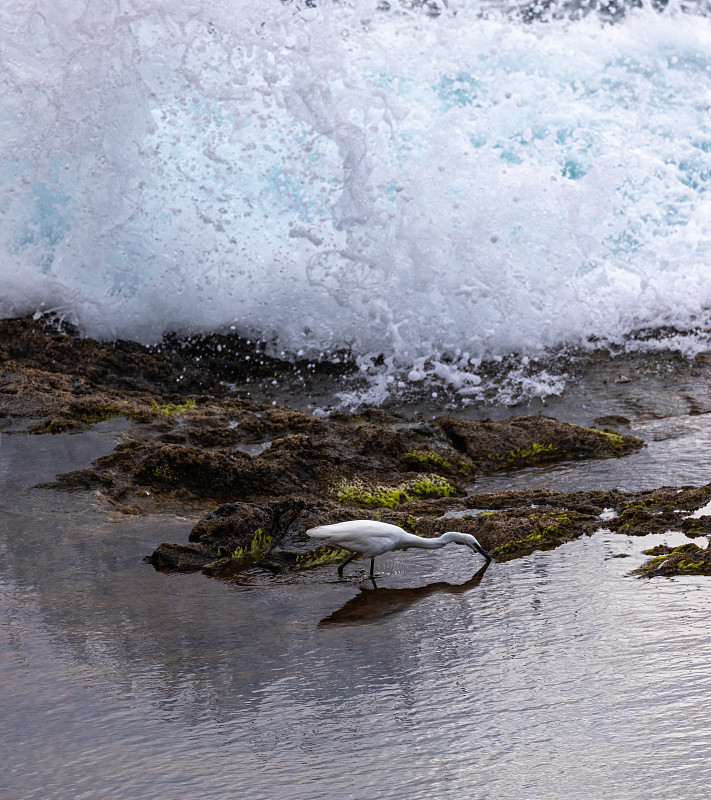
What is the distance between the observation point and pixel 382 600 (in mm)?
3461

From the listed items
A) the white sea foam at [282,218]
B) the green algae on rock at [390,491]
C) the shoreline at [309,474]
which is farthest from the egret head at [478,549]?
the white sea foam at [282,218]

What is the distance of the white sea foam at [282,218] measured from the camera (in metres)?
8.12

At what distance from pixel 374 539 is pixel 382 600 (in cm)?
24

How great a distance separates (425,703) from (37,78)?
26.9 ft

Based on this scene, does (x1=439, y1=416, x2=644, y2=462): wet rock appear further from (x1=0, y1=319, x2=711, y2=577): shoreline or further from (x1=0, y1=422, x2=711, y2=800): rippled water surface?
(x1=0, y1=422, x2=711, y2=800): rippled water surface

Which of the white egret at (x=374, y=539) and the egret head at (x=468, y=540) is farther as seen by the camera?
the egret head at (x=468, y=540)

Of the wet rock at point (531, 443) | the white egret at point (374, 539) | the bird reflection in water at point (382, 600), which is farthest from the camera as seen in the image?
the wet rock at point (531, 443)

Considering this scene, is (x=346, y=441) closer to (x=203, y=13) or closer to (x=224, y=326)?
(x=224, y=326)

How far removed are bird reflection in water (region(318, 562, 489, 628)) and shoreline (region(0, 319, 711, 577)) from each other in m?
0.33

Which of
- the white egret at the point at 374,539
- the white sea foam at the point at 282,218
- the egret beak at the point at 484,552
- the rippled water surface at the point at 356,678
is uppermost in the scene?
the white sea foam at the point at 282,218

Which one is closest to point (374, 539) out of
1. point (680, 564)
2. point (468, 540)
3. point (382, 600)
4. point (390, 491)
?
point (382, 600)

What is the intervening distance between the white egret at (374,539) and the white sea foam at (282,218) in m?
3.49

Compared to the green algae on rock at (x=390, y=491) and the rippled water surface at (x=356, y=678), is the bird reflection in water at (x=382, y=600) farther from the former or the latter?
the green algae on rock at (x=390, y=491)

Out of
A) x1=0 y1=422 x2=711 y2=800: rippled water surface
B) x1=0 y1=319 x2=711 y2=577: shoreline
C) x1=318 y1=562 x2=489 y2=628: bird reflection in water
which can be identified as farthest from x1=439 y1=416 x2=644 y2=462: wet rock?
x1=318 y1=562 x2=489 y2=628: bird reflection in water
